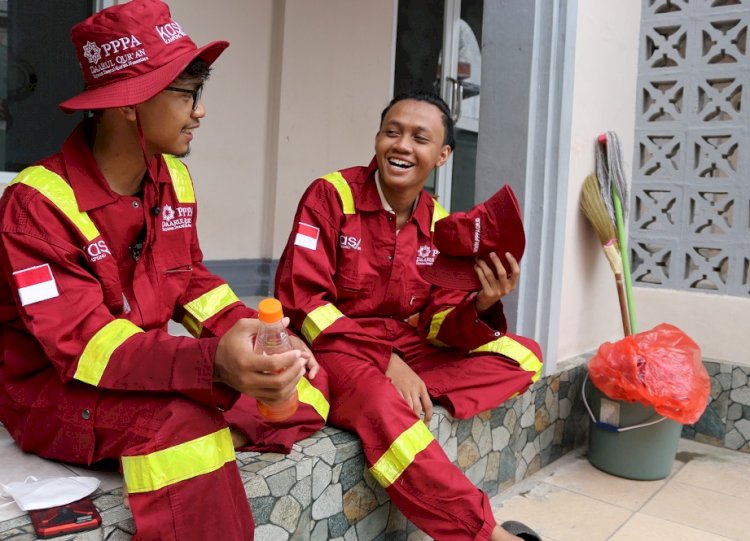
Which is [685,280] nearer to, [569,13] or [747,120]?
[747,120]

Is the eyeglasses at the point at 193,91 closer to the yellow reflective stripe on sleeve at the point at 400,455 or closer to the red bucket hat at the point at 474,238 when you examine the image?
the red bucket hat at the point at 474,238

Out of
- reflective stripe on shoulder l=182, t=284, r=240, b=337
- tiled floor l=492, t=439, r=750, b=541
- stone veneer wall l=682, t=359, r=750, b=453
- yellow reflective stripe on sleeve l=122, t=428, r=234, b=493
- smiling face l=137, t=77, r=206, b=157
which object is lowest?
tiled floor l=492, t=439, r=750, b=541

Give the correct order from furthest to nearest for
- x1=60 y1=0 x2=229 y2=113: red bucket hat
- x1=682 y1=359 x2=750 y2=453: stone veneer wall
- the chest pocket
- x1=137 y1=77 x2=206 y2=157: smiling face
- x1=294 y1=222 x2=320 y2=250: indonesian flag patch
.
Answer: x1=682 y1=359 x2=750 y2=453: stone veneer wall → x1=294 y1=222 x2=320 y2=250: indonesian flag patch → the chest pocket → x1=137 y1=77 x2=206 y2=157: smiling face → x1=60 y1=0 x2=229 y2=113: red bucket hat

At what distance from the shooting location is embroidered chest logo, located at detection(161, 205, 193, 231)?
189cm

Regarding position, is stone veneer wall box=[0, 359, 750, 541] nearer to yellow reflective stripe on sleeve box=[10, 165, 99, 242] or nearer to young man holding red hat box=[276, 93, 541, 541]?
young man holding red hat box=[276, 93, 541, 541]

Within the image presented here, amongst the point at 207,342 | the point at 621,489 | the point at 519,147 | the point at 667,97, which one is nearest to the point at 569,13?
A: the point at 519,147

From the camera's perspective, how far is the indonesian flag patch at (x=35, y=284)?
4.99 ft

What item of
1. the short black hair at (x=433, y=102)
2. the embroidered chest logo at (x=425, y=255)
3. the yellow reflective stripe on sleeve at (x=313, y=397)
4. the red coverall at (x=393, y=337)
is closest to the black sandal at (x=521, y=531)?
the red coverall at (x=393, y=337)

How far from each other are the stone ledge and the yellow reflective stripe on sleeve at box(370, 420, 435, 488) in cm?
9

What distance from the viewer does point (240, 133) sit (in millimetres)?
4352

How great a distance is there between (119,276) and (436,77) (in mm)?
4177

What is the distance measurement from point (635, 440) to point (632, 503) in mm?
293

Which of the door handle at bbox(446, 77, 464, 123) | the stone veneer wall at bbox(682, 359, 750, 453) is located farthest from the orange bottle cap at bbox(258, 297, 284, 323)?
the door handle at bbox(446, 77, 464, 123)

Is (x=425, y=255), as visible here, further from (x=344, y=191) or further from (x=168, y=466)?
(x=168, y=466)
